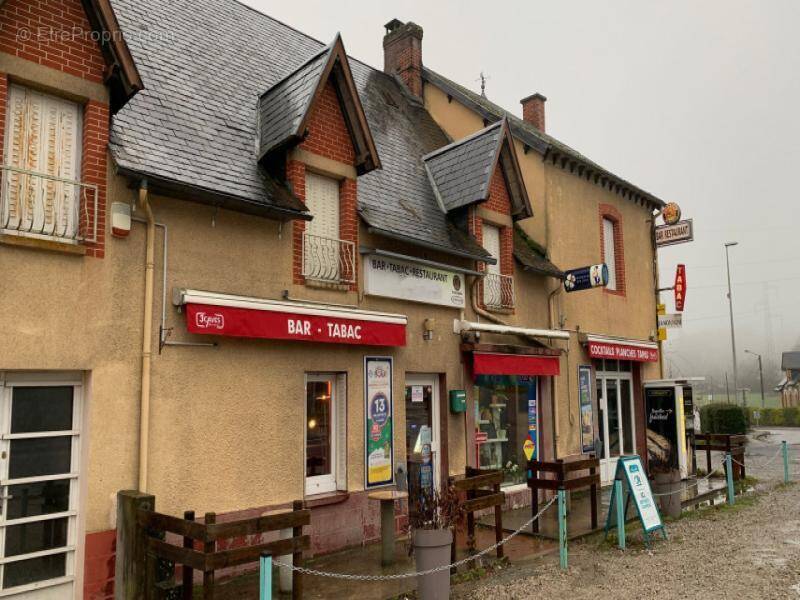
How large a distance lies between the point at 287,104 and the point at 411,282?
3209mm

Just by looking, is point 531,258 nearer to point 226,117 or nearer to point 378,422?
point 378,422

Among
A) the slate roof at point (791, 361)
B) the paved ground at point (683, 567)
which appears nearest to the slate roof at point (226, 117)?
the paved ground at point (683, 567)

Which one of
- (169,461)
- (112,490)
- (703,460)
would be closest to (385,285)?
(169,461)

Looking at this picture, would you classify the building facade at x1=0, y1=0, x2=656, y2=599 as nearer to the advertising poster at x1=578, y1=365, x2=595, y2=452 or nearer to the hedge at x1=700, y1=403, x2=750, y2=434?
the advertising poster at x1=578, y1=365, x2=595, y2=452

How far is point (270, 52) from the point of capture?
37.6 ft

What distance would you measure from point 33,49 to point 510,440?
9643 mm

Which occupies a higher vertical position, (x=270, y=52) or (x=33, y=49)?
(x=270, y=52)

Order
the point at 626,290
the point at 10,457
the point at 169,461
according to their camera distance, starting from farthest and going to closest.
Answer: the point at 626,290
the point at 169,461
the point at 10,457

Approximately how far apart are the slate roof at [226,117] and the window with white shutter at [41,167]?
1.59ft

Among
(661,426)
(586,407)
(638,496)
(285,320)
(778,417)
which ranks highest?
(285,320)

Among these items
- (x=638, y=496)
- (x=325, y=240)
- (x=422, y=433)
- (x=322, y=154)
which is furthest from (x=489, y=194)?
(x=638, y=496)

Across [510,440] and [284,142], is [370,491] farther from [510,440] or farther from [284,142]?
[284,142]

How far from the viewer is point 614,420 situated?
588 inches

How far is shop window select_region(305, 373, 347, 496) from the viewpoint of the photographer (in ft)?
28.2
